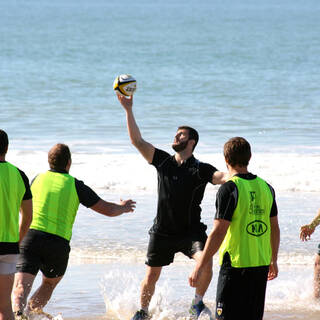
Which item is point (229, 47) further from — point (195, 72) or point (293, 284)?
point (293, 284)

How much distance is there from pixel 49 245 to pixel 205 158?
42.1 feet

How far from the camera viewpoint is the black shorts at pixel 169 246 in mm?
7055

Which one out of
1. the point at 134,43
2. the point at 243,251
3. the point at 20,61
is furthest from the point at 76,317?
the point at 134,43

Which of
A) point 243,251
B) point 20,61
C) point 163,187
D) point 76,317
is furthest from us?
point 20,61

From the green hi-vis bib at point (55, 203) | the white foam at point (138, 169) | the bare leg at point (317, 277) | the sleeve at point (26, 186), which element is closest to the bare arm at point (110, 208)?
the green hi-vis bib at point (55, 203)

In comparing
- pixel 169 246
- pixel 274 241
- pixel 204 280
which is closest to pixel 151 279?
pixel 169 246

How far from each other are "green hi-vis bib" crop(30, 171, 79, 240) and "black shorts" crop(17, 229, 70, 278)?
0.17 ft

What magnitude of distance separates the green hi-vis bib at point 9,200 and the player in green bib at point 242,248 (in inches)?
53.5

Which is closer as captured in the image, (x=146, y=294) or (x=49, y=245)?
(x=49, y=245)

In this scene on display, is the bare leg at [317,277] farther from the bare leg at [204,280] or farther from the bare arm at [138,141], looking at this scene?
the bare arm at [138,141]

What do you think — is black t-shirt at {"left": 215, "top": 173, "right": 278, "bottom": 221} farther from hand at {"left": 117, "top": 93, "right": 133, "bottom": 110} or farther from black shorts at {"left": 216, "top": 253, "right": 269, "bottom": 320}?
hand at {"left": 117, "top": 93, "right": 133, "bottom": 110}

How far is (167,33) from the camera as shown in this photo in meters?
95.3

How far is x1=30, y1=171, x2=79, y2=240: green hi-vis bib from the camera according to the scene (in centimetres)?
658

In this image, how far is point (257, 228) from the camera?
5504mm
